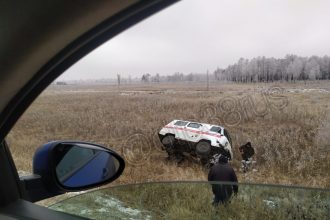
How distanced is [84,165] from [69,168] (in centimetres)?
3

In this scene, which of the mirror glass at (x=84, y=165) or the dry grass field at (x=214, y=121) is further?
the dry grass field at (x=214, y=121)

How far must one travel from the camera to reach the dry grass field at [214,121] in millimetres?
3035

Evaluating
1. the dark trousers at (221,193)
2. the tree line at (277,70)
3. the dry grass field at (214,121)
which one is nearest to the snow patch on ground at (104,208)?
the dark trousers at (221,193)

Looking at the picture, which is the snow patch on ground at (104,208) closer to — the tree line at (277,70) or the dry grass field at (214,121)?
the tree line at (277,70)

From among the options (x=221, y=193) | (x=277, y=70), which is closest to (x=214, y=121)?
(x=277, y=70)

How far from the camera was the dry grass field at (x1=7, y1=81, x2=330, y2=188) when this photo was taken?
3.04 metres

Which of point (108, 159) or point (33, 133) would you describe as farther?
point (33, 133)

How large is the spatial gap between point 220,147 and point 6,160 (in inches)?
61.7

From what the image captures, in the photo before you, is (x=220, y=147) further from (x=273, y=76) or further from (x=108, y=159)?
(x=108, y=159)

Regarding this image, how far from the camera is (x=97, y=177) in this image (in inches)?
33.4

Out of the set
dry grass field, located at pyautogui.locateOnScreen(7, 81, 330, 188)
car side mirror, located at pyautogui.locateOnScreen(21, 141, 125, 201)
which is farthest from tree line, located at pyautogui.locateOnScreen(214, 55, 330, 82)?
car side mirror, located at pyautogui.locateOnScreen(21, 141, 125, 201)

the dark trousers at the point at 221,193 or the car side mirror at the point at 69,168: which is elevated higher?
the car side mirror at the point at 69,168

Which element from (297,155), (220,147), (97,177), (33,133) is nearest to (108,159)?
(97,177)

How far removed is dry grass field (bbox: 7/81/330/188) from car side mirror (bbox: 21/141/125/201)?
1.77 m
